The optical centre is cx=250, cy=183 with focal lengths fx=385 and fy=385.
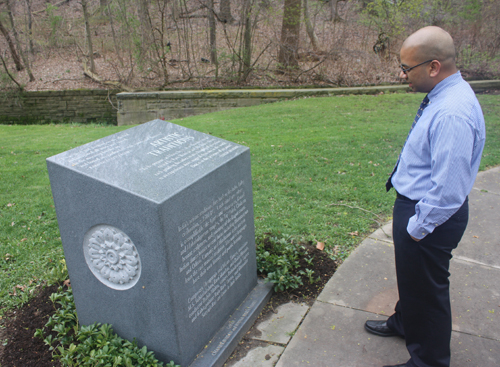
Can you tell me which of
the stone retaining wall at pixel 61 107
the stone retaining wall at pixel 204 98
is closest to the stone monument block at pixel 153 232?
the stone retaining wall at pixel 204 98

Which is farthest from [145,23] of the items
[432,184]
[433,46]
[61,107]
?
[432,184]

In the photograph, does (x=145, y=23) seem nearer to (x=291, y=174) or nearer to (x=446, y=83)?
(x=291, y=174)

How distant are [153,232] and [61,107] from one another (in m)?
14.7

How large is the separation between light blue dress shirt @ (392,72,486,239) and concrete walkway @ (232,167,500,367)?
3.56 ft

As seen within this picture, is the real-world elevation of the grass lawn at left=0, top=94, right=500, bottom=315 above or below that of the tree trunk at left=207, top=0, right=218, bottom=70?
below

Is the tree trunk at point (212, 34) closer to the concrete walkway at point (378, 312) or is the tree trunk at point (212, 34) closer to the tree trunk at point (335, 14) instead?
the tree trunk at point (335, 14)

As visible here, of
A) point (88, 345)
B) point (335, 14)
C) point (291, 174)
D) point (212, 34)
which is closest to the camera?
point (88, 345)

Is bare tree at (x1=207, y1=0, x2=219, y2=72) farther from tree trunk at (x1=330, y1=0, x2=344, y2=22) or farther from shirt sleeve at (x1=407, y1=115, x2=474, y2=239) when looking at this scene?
shirt sleeve at (x1=407, y1=115, x2=474, y2=239)

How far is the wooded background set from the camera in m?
14.1

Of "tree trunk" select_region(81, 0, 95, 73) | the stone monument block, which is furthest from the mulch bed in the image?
"tree trunk" select_region(81, 0, 95, 73)

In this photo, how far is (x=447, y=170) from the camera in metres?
1.87

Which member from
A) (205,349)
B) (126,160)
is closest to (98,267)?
(126,160)

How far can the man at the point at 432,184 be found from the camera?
1885mm

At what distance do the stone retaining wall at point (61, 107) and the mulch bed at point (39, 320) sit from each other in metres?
12.4
